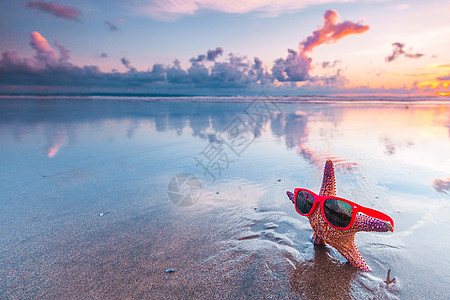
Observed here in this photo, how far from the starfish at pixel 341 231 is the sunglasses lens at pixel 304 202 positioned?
0.08m

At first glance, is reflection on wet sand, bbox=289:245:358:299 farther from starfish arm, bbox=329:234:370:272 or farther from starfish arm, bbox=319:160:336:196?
starfish arm, bbox=319:160:336:196

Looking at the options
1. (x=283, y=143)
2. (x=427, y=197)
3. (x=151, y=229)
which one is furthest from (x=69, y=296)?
(x=283, y=143)

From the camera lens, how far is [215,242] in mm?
2801

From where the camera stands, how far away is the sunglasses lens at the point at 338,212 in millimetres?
2086

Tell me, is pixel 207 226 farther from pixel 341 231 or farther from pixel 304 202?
pixel 341 231

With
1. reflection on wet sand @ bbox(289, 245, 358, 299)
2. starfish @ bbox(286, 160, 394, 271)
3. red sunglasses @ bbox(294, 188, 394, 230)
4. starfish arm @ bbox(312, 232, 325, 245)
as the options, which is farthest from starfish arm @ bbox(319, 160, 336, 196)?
reflection on wet sand @ bbox(289, 245, 358, 299)

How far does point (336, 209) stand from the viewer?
2.17 meters

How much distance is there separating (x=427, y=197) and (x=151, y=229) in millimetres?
4782

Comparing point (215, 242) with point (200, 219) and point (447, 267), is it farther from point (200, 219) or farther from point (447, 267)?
point (447, 267)

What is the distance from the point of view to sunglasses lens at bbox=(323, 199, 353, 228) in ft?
6.84

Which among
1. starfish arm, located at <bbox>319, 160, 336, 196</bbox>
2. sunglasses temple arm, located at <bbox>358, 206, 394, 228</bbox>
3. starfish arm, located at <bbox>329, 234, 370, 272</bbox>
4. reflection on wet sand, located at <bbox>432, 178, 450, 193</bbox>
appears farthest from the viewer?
reflection on wet sand, located at <bbox>432, 178, 450, 193</bbox>

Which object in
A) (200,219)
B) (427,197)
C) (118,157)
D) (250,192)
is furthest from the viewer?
(118,157)

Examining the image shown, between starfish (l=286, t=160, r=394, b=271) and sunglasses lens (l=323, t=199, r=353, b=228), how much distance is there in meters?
0.07

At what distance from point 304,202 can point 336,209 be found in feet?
1.28
